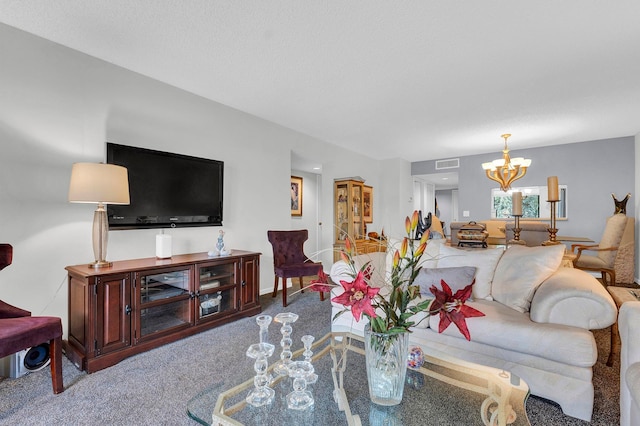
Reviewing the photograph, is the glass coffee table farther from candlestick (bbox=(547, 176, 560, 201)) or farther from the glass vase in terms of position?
candlestick (bbox=(547, 176, 560, 201))

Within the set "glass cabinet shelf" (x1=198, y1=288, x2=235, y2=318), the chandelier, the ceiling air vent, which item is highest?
the ceiling air vent

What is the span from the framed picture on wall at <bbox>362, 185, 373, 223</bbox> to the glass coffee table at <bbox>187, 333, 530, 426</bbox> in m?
4.63

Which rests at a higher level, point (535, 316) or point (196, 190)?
point (196, 190)

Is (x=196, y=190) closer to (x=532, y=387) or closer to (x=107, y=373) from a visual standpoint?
(x=107, y=373)

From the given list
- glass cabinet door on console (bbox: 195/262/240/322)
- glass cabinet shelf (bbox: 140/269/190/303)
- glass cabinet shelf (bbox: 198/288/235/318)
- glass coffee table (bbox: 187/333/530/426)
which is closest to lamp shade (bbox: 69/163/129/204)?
glass cabinet shelf (bbox: 140/269/190/303)

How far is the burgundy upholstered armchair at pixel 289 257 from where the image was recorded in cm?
Result: 353

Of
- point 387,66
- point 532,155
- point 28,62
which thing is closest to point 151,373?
point 28,62

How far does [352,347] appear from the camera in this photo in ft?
5.17

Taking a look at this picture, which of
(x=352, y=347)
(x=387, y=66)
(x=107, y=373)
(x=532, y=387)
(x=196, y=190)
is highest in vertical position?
(x=387, y=66)

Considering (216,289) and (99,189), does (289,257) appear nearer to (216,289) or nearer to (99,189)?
(216,289)

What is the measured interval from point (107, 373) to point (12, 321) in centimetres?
64

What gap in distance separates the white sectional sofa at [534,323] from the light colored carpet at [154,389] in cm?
19

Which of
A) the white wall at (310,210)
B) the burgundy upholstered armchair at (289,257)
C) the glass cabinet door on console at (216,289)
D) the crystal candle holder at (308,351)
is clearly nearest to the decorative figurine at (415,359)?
the crystal candle holder at (308,351)

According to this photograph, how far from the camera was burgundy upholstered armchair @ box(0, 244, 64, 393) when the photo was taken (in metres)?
1.61
